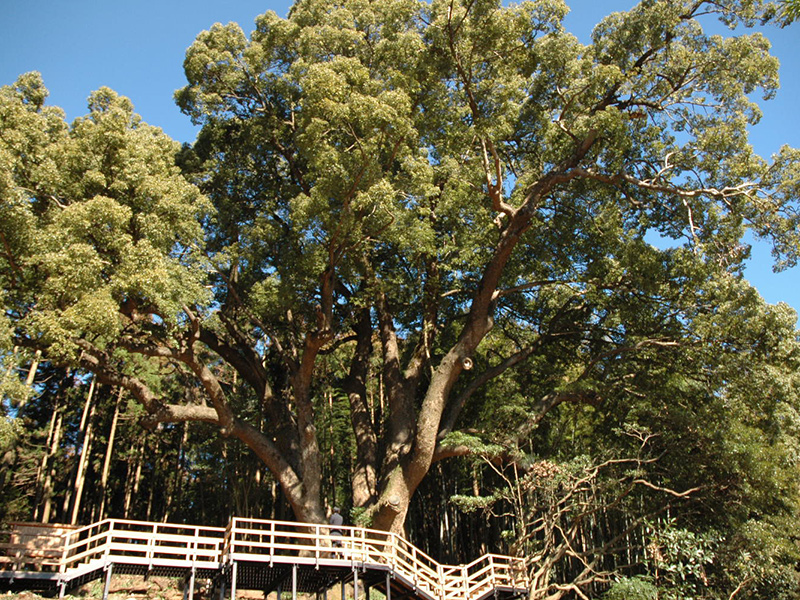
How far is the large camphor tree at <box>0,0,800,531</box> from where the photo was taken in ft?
37.4

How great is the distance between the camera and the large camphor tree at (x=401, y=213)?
1140 cm

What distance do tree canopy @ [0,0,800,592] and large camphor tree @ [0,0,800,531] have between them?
62mm

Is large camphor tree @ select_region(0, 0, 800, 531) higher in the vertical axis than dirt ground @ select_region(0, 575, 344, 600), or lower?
higher

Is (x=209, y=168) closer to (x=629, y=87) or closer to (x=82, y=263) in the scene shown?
(x=82, y=263)

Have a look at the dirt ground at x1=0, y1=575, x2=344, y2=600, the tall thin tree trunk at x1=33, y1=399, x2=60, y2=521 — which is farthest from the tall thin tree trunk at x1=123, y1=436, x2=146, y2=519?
the dirt ground at x1=0, y1=575, x2=344, y2=600

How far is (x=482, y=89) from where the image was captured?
1344 cm

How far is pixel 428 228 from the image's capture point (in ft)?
43.5

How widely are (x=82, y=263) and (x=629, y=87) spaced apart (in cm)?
1160

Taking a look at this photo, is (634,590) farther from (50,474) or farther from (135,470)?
(135,470)

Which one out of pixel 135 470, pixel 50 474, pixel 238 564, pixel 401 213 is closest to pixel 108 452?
pixel 50 474

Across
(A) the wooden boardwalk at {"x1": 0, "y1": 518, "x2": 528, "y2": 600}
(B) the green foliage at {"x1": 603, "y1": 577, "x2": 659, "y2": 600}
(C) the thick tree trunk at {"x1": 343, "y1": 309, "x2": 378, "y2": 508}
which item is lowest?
(B) the green foliage at {"x1": 603, "y1": 577, "x2": 659, "y2": 600}

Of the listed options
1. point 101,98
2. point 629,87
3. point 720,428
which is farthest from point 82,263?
point 720,428

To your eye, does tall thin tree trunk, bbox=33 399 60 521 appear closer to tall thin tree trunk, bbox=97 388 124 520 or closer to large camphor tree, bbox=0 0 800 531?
tall thin tree trunk, bbox=97 388 124 520

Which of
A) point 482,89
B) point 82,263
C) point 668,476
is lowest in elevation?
point 668,476
